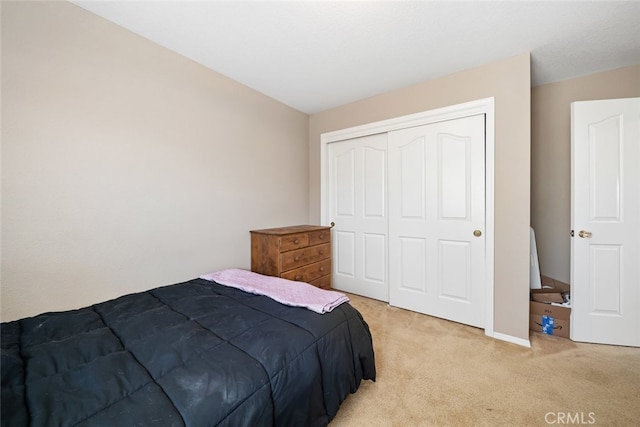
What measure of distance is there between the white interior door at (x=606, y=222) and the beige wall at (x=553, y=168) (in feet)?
1.54

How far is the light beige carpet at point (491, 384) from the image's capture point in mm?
1290

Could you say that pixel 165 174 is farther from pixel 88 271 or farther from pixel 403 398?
pixel 403 398

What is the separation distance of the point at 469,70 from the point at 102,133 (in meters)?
2.97

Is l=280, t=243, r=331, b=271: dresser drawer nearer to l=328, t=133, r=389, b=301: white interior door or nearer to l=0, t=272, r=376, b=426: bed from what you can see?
l=328, t=133, r=389, b=301: white interior door

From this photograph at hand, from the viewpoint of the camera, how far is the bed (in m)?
0.72

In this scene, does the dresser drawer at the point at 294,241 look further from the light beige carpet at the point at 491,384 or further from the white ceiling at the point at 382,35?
the white ceiling at the point at 382,35

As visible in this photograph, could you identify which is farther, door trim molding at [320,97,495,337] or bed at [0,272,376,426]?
door trim molding at [320,97,495,337]

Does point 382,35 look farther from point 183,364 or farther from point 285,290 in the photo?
point 183,364

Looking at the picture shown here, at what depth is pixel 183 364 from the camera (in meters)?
0.91

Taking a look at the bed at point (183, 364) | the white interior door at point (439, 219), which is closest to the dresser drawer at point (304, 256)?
the white interior door at point (439, 219)

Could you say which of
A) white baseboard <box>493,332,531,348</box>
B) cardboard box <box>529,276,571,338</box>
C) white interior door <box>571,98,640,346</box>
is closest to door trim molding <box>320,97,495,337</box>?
white baseboard <box>493,332,531,348</box>

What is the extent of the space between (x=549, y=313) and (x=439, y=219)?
119 centimetres

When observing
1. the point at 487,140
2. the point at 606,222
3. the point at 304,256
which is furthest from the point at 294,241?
the point at 606,222

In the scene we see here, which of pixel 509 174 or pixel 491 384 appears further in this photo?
pixel 509 174
